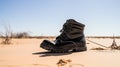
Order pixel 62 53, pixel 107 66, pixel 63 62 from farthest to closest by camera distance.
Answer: pixel 62 53
pixel 63 62
pixel 107 66

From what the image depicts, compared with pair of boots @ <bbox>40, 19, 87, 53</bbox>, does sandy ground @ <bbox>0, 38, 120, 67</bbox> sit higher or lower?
lower

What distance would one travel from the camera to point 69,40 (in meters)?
5.70

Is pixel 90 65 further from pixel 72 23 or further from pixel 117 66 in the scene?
pixel 72 23

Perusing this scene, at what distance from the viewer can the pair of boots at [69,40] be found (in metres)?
5.46

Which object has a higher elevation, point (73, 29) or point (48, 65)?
point (73, 29)

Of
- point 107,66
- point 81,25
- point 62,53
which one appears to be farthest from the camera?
point 81,25

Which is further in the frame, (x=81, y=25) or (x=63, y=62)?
(x=81, y=25)

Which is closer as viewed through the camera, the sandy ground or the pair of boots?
the sandy ground

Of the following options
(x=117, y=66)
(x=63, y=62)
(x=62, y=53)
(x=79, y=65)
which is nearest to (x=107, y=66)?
(x=117, y=66)

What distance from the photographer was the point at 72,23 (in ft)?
18.5

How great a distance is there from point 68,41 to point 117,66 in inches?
77.2

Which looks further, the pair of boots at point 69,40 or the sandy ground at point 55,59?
the pair of boots at point 69,40

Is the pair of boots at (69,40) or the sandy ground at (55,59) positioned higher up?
the pair of boots at (69,40)

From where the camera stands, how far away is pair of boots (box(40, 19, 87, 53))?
5465mm
